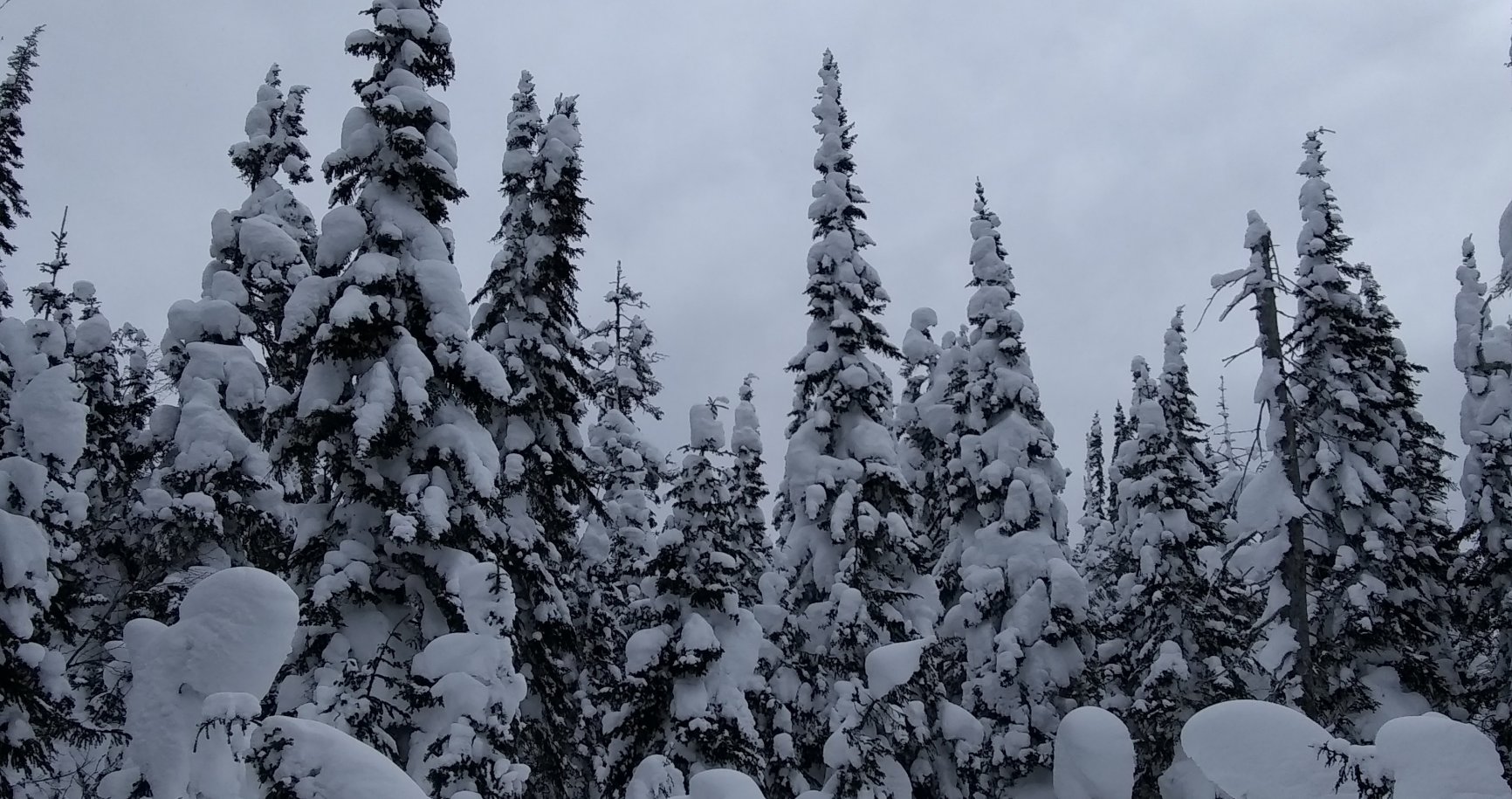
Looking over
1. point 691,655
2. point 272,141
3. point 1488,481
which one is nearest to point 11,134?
point 272,141

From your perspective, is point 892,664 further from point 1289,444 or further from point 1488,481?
point 1488,481

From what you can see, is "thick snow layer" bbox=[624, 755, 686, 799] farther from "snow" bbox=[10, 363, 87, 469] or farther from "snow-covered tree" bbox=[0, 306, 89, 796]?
"snow" bbox=[10, 363, 87, 469]

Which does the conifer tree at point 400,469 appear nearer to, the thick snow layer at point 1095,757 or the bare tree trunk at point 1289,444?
the thick snow layer at point 1095,757

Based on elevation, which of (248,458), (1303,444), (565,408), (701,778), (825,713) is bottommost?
(701,778)

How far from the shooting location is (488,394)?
12680 millimetres

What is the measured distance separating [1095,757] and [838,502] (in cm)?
875

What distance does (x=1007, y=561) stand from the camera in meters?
20.8

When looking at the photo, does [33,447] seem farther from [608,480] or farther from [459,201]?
[608,480]

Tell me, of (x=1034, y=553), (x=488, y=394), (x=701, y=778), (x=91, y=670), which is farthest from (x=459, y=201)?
(x=91, y=670)

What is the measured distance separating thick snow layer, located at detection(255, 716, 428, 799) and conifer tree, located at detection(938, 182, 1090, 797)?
Answer: 53.2ft

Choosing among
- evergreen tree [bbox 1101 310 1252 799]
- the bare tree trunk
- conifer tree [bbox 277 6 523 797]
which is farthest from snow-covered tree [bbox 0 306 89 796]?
evergreen tree [bbox 1101 310 1252 799]

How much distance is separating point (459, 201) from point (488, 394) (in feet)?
9.90

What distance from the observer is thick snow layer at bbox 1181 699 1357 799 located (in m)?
5.96

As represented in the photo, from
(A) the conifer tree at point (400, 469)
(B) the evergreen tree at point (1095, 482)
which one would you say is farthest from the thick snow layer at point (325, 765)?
(B) the evergreen tree at point (1095, 482)
